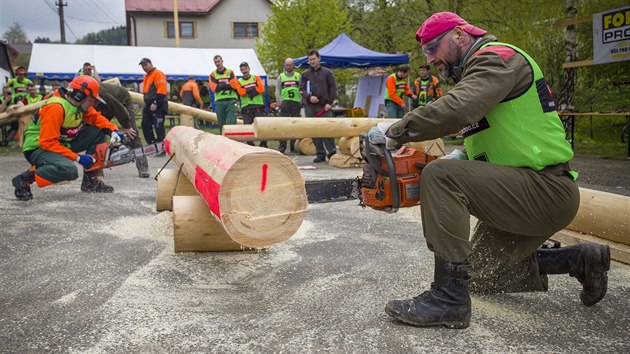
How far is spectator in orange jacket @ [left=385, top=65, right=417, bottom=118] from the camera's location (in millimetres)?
12055

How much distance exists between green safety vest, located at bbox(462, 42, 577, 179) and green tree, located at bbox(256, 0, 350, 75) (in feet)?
76.0

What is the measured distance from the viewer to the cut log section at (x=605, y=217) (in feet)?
13.0

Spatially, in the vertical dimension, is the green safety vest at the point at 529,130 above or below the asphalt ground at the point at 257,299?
above

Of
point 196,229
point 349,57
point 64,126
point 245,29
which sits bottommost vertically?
point 196,229

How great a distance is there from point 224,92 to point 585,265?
9701 millimetres

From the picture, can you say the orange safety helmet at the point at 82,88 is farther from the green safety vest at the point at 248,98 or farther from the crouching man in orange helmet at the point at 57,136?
the green safety vest at the point at 248,98

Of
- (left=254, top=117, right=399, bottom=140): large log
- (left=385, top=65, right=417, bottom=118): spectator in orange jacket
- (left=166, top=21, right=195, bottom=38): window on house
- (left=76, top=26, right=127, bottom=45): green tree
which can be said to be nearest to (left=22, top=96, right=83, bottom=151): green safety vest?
(left=254, top=117, right=399, bottom=140): large log

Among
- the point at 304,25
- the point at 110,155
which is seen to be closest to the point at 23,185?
the point at 110,155

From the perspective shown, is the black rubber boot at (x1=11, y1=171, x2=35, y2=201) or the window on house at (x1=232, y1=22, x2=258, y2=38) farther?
the window on house at (x1=232, y1=22, x2=258, y2=38)

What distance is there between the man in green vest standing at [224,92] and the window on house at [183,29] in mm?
29251

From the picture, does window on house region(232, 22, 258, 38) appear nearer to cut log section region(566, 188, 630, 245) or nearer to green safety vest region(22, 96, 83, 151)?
green safety vest region(22, 96, 83, 151)

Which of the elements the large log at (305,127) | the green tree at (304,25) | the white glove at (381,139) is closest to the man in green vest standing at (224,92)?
the large log at (305,127)

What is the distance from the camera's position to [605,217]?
4.08m

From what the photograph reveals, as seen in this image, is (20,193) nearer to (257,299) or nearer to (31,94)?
(257,299)
